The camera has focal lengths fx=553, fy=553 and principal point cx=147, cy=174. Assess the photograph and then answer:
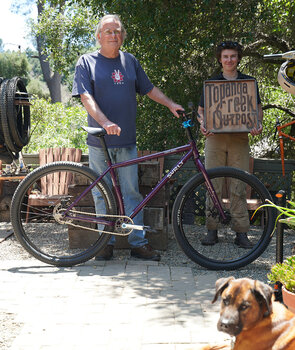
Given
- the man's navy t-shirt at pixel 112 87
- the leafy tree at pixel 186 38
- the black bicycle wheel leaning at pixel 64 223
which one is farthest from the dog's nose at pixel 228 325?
the leafy tree at pixel 186 38

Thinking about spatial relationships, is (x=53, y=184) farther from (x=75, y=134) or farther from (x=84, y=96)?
(x=75, y=134)

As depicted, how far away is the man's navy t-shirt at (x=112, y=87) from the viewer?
194 inches

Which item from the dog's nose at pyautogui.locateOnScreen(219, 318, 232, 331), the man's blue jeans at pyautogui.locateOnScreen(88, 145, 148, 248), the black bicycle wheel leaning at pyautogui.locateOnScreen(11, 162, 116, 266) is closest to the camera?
the dog's nose at pyautogui.locateOnScreen(219, 318, 232, 331)

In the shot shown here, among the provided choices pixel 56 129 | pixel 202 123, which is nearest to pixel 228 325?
pixel 202 123

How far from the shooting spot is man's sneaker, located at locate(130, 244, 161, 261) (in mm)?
5172

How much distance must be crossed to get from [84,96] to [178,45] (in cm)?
225

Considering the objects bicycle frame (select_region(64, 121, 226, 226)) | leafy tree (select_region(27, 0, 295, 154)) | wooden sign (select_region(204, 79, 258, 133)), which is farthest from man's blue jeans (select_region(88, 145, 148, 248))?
leafy tree (select_region(27, 0, 295, 154))

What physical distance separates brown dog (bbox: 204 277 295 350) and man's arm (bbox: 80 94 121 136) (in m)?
Result: 2.45

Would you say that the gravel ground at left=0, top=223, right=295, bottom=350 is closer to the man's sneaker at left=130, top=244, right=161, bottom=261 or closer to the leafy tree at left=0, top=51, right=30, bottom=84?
the man's sneaker at left=130, top=244, right=161, bottom=261

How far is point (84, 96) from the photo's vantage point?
4844 mm

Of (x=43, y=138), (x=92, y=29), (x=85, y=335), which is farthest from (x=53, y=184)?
(x=92, y=29)

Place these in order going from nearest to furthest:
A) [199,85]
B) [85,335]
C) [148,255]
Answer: [85,335]
[148,255]
[199,85]

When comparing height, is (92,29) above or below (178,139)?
above

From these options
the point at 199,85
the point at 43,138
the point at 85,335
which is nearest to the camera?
Answer: the point at 85,335
